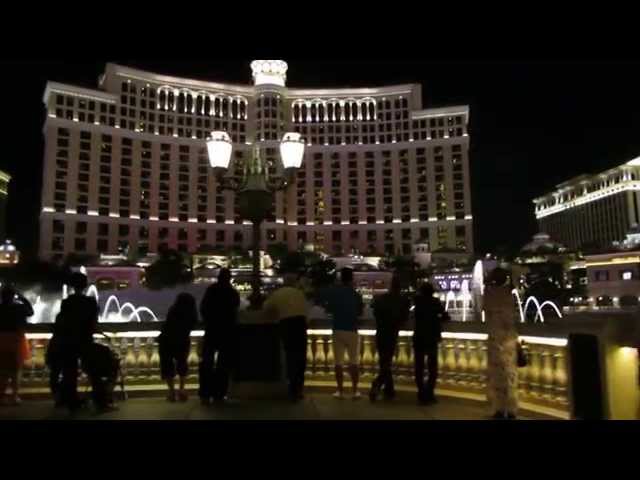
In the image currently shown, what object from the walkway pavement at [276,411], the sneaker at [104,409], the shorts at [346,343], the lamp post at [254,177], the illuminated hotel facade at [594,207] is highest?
the illuminated hotel facade at [594,207]

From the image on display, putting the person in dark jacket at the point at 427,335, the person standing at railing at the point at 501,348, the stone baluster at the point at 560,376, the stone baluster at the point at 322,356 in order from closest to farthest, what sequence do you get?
the person standing at railing at the point at 501,348
the stone baluster at the point at 560,376
the person in dark jacket at the point at 427,335
the stone baluster at the point at 322,356

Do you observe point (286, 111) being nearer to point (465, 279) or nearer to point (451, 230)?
point (451, 230)

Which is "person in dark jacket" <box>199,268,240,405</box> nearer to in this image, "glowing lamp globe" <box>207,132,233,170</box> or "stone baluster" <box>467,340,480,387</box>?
"glowing lamp globe" <box>207,132,233,170</box>

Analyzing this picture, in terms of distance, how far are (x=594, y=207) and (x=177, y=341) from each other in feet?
410

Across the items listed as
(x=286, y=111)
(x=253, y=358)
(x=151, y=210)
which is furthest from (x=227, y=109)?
(x=253, y=358)

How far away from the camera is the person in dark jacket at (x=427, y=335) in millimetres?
7309

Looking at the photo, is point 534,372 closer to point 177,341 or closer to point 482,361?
point 482,361

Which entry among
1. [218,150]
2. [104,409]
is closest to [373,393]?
[104,409]

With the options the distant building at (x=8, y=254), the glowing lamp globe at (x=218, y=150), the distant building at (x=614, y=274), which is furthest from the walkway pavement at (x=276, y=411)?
the distant building at (x=8, y=254)

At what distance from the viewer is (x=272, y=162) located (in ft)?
287

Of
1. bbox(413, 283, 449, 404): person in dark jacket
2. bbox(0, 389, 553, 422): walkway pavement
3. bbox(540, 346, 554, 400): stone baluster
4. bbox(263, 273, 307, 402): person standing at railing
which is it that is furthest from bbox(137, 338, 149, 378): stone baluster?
bbox(540, 346, 554, 400): stone baluster

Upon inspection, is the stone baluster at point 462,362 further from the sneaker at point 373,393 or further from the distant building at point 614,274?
the distant building at point 614,274

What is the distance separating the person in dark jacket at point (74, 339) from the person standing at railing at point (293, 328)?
2.44m
